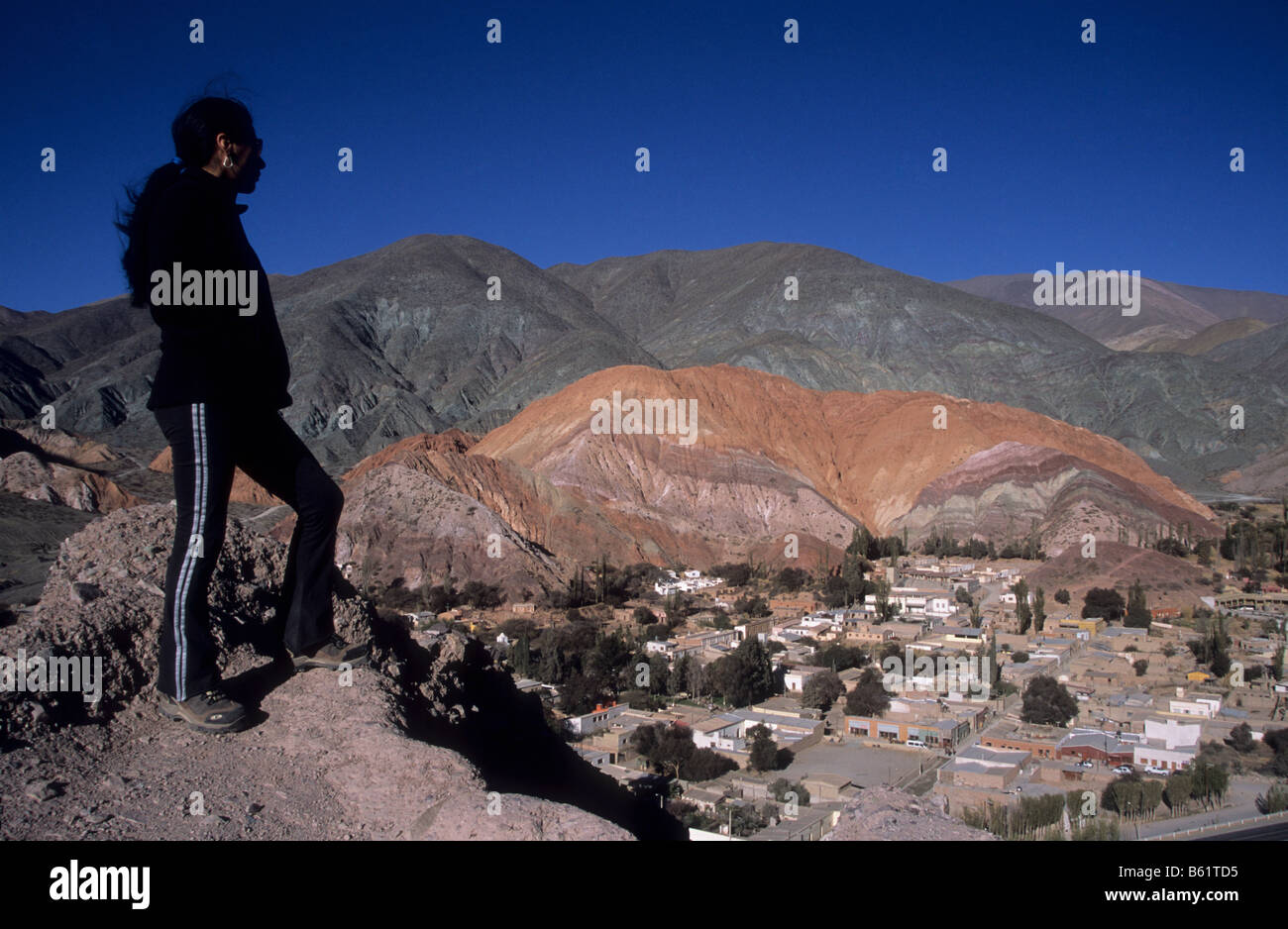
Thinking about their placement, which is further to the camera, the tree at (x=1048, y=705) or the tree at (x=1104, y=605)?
the tree at (x=1104, y=605)

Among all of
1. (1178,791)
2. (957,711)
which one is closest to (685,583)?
(957,711)

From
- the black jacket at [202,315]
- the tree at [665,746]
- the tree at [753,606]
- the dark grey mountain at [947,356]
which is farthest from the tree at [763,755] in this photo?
the dark grey mountain at [947,356]

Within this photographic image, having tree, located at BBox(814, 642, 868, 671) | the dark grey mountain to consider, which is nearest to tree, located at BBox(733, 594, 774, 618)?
tree, located at BBox(814, 642, 868, 671)

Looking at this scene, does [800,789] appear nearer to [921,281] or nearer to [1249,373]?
[1249,373]

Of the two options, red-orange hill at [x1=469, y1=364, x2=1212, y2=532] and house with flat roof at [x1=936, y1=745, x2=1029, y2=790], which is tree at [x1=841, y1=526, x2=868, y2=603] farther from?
house with flat roof at [x1=936, y1=745, x2=1029, y2=790]

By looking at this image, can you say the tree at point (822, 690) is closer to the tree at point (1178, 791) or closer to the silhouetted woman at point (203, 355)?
the tree at point (1178, 791)
